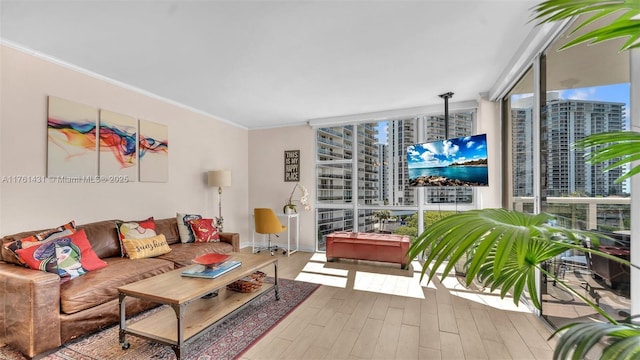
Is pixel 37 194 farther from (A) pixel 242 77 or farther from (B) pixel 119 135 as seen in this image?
(A) pixel 242 77

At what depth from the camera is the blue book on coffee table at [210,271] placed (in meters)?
2.36

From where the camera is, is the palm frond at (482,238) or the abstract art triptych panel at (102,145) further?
the abstract art triptych panel at (102,145)

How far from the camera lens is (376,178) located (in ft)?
16.8

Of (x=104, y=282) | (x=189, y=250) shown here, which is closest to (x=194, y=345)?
(x=104, y=282)

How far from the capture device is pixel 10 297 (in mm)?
2020

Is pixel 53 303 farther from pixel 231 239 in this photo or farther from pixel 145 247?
pixel 231 239

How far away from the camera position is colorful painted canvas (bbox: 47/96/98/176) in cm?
282

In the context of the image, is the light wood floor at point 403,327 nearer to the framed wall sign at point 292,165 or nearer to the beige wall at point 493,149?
the beige wall at point 493,149

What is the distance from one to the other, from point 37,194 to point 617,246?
4.67m

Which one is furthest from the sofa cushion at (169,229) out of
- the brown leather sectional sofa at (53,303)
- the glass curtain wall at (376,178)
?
the glass curtain wall at (376,178)

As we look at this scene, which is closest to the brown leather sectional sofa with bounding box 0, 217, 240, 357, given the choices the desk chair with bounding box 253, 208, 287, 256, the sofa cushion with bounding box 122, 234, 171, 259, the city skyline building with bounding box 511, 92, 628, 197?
the sofa cushion with bounding box 122, 234, 171, 259

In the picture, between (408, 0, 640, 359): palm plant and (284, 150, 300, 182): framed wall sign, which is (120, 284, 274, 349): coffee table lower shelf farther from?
(284, 150, 300, 182): framed wall sign

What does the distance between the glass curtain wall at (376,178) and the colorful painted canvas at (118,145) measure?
A: 2996 mm

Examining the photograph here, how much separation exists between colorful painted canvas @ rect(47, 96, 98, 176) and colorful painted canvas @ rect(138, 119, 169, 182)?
573 millimetres
